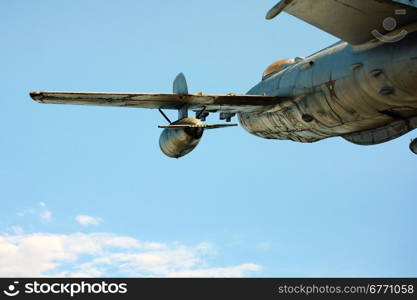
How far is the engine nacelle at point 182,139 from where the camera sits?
1570 centimetres

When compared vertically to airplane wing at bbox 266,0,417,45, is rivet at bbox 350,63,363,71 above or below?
below

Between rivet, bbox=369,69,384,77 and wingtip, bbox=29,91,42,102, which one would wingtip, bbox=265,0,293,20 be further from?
wingtip, bbox=29,91,42,102

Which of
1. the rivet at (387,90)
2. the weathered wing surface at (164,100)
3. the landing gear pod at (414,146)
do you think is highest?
the weathered wing surface at (164,100)

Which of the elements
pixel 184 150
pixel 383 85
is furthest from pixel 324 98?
pixel 184 150

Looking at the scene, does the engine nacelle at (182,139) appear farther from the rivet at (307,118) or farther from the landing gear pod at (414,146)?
the landing gear pod at (414,146)

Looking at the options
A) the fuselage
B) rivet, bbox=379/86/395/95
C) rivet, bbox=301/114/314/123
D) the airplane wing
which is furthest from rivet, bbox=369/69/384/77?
rivet, bbox=301/114/314/123

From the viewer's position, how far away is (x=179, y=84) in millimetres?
17266

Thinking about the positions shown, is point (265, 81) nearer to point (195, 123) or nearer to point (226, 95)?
point (226, 95)

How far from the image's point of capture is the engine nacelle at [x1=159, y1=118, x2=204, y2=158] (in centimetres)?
1570

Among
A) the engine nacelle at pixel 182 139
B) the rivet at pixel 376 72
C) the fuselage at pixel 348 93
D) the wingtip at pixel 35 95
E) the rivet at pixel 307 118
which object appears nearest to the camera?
the fuselage at pixel 348 93

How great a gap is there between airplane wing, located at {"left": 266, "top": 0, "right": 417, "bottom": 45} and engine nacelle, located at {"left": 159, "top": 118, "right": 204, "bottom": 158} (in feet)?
17.1

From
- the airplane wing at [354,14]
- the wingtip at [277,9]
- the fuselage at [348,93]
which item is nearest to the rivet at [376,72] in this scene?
the fuselage at [348,93]

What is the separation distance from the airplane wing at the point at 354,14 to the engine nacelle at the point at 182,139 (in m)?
5.21

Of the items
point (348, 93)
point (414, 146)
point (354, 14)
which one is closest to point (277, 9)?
point (354, 14)
